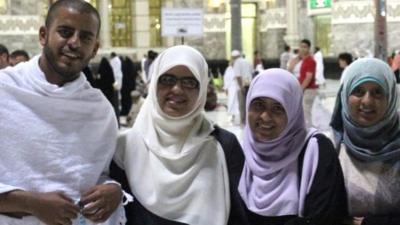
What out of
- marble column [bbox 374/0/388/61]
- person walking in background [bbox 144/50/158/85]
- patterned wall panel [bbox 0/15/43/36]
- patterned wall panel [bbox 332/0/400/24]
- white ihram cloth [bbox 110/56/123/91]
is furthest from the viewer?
patterned wall panel [bbox 0/15/43/36]

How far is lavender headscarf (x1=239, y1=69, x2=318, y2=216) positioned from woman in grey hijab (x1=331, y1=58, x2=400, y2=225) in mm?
198

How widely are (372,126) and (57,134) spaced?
46.1 inches

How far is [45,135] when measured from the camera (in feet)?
6.58

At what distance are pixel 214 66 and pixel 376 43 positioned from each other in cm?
1410

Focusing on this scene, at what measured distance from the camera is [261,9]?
2258 centimetres

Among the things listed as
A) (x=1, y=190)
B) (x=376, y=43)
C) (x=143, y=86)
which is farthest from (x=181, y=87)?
(x=143, y=86)

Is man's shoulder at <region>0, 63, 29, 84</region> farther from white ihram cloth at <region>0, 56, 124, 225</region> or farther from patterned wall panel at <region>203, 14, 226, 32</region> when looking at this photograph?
patterned wall panel at <region>203, 14, 226, 32</region>

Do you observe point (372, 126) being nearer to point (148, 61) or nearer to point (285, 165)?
point (285, 165)

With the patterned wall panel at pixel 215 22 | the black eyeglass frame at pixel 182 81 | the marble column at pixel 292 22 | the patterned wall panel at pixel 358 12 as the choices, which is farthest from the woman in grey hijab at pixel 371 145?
the marble column at pixel 292 22

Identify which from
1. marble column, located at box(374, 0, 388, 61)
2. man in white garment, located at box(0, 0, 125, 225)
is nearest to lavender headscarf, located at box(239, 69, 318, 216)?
man in white garment, located at box(0, 0, 125, 225)

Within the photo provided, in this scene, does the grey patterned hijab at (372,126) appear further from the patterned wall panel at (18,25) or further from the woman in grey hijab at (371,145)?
the patterned wall panel at (18,25)

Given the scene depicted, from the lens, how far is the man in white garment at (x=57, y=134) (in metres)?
1.98

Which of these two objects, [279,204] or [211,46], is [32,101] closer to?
[279,204]

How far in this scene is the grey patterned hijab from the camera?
7.95ft
